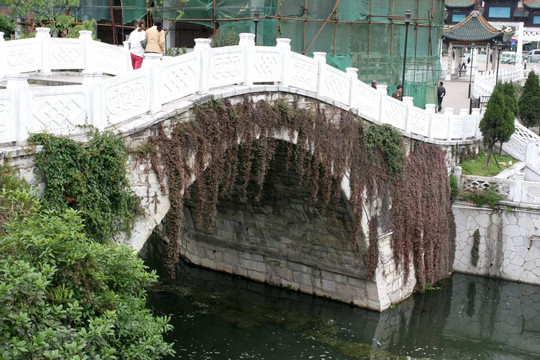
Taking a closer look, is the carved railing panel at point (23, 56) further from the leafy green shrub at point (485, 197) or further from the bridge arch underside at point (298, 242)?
the leafy green shrub at point (485, 197)

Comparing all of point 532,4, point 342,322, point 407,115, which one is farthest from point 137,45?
point 532,4

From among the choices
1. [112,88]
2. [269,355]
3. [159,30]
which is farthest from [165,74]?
[269,355]

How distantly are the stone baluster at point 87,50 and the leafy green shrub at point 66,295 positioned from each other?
21.3 feet

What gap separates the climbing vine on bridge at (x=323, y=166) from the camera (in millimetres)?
10398

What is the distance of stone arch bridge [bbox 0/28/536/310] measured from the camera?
852 cm

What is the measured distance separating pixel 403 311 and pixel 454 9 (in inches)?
1466

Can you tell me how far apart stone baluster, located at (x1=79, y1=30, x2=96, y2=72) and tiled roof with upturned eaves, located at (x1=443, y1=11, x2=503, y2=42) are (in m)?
28.6

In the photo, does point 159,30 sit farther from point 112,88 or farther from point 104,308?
point 104,308

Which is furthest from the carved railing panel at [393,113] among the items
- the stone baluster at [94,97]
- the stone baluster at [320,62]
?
the stone baluster at [94,97]

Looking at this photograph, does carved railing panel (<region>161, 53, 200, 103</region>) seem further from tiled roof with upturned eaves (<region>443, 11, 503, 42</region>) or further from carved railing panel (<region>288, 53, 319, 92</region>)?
tiled roof with upturned eaves (<region>443, 11, 503, 42</region>)

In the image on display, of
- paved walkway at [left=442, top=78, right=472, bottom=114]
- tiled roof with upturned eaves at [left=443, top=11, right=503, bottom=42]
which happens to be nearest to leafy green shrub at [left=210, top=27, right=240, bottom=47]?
paved walkway at [left=442, top=78, right=472, bottom=114]

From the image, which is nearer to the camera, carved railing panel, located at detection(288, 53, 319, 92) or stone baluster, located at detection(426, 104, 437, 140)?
carved railing panel, located at detection(288, 53, 319, 92)

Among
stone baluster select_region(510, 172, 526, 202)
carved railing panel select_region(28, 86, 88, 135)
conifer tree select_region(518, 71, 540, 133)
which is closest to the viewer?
carved railing panel select_region(28, 86, 88, 135)

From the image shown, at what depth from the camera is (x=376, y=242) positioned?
615 inches
